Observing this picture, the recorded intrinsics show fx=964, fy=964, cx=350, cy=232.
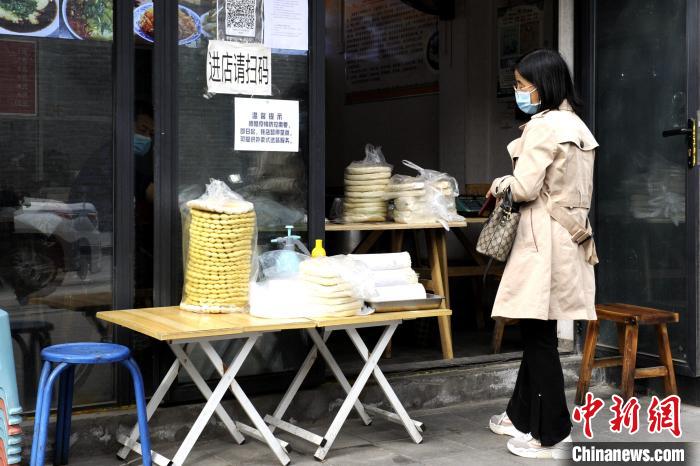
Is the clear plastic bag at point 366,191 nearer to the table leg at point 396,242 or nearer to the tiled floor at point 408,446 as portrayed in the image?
the table leg at point 396,242

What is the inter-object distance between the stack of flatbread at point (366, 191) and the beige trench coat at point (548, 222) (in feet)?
5.78

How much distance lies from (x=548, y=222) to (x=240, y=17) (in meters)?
1.96

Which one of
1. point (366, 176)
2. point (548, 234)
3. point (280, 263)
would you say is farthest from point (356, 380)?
point (366, 176)

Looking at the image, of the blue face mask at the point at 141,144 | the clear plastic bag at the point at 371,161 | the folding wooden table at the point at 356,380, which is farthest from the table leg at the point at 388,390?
the clear plastic bag at the point at 371,161

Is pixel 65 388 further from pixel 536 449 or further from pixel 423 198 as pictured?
pixel 423 198

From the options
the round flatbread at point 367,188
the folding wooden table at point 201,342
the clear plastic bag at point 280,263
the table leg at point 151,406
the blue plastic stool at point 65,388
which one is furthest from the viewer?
the round flatbread at point 367,188

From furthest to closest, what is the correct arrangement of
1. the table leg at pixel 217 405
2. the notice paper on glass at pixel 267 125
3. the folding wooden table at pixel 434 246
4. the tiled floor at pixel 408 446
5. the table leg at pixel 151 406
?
the folding wooden table at pixel 434 246 < the notice paper on glass at pixel 267 125 < the tiled floor at pixel 408 446 < the table leg at pixel 151 406 < the table leg at pixel 217 405

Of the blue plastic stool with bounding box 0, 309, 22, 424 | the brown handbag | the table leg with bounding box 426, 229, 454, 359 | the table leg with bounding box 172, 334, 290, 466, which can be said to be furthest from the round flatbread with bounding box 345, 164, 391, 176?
the blue plastic stool with bounding box 0, 309, 22, 424

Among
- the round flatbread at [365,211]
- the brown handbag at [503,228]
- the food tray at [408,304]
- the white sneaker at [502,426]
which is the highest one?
the round flatbread at [365,211]

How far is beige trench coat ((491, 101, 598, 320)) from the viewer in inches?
181

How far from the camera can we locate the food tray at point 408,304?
4743mm

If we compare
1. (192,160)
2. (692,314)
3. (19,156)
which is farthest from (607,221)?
(19,156)

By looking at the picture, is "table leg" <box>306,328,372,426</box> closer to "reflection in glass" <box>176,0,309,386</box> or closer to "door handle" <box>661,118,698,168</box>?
"reflection in glass" <box>176,0,309,386</box>

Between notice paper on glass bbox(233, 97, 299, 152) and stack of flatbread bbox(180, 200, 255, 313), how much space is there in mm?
552
